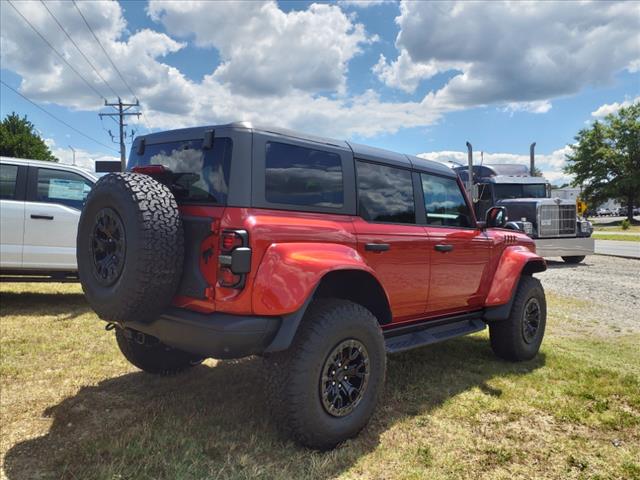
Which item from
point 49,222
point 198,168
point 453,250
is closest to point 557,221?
point 453,250

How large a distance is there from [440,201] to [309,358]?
82.9 inches

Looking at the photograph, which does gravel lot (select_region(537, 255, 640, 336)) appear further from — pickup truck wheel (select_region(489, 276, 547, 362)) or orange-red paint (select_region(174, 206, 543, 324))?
orange-red paint (select_region(174, 206, 543, 324))

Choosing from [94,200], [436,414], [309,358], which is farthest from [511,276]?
[94,200]

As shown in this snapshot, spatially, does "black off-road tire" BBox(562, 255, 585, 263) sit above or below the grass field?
above

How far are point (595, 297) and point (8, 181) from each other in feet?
29.8

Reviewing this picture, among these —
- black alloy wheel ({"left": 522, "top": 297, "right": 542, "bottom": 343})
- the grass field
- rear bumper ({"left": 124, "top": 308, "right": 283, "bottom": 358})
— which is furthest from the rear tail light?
black alloy wheel ({"left": 522, "top": 297, "right": 542, "bottom": 343})

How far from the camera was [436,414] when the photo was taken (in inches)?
138

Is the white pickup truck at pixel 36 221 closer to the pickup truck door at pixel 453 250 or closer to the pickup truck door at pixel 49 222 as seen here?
the pickup truck door at pixel 49 222

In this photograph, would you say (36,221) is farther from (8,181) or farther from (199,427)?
(199,427)

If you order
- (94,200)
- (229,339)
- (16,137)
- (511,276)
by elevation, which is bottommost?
(229,339)

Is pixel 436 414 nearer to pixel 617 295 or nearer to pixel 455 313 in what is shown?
pixel 455 313

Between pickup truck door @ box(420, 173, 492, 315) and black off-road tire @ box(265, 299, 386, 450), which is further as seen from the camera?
pickup truck door @ box(420, 173, 492, 315)

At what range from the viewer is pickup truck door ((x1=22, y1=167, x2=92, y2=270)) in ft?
21.3

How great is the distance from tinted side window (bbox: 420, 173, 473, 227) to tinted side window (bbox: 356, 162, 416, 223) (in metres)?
0.23
